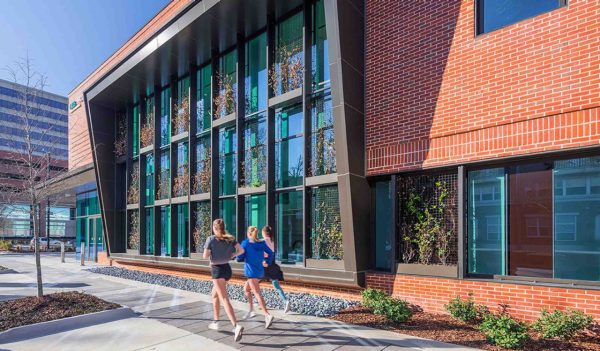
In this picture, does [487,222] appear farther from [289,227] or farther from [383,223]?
[289,227]

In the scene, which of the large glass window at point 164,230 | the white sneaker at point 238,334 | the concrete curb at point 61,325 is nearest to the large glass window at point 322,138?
the white sneaker at point 238,334

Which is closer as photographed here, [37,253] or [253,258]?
[253,258]

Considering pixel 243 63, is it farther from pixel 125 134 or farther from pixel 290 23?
pixel 125 134

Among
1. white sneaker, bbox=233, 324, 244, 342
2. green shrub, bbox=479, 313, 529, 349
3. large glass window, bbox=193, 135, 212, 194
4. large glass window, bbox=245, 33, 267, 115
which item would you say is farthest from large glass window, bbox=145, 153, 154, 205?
green shrub, bbox=479, 313, 529, 349

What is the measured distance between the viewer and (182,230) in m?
13.9

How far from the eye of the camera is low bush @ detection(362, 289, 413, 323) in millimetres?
6656

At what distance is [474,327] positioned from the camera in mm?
6352

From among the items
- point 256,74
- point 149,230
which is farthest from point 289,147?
point 149,230

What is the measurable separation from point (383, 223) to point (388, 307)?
223 cm

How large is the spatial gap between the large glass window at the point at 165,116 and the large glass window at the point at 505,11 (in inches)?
451

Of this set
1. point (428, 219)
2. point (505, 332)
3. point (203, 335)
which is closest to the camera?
point (505, 332)

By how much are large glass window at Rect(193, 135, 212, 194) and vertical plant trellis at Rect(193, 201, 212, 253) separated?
1.73 feet

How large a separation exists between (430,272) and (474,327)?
1.33 meters

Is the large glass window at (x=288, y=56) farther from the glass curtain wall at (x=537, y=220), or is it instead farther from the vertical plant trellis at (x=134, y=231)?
the vertical plant trellis at (x=134, y=231)
